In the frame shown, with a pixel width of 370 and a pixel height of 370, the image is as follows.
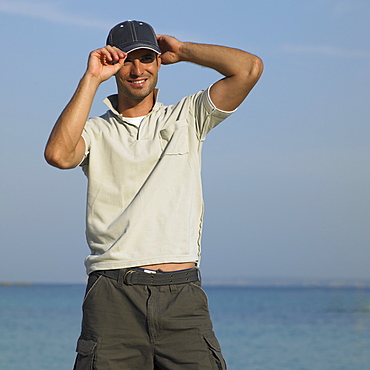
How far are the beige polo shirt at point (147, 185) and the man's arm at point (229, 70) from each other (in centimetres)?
6

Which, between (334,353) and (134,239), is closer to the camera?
(134,239)

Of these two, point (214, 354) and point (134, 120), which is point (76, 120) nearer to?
point (134, 120)

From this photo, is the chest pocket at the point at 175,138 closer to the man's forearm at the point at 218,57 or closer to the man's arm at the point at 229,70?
the man's arm at the point at 229,70

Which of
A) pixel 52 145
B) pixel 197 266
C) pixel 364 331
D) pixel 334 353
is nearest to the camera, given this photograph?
pixel 52 145

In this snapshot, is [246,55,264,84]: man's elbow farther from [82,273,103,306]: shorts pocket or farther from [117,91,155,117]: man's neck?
[82,273,103,306]: shorts pocket

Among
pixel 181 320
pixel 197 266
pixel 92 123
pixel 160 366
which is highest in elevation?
pixel 92 123

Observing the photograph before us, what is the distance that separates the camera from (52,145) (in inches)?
121

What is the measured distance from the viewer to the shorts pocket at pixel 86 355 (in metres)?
3.08

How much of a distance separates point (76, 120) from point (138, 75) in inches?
15.2

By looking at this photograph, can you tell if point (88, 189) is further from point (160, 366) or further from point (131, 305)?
point (160, 366)

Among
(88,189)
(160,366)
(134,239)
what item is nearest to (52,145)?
(88,189)

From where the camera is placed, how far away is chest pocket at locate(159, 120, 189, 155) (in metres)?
3.22

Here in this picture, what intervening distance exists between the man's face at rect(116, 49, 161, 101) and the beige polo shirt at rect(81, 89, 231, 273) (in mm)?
120

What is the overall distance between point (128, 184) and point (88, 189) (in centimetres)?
21
